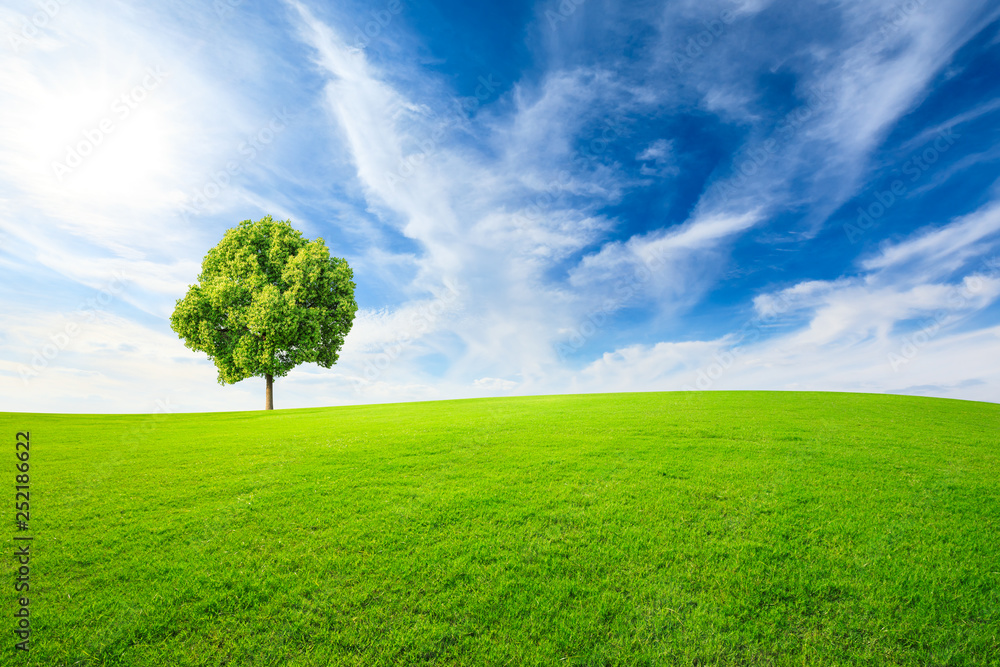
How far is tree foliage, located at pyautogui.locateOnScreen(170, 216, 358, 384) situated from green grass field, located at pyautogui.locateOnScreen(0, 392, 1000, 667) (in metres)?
21.4

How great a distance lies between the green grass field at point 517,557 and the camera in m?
5.49

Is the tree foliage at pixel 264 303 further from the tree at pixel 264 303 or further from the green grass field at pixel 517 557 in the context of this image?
the green grass field at pixel 517 557

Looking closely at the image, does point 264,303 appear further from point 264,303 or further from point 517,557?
point 517,557

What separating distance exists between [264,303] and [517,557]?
107 ft

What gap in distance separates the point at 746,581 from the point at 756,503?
3130 mm

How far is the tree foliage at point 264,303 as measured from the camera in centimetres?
3388

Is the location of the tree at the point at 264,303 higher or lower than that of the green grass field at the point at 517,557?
higher

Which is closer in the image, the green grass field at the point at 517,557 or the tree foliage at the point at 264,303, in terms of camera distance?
the green grass field at the point at 517,557

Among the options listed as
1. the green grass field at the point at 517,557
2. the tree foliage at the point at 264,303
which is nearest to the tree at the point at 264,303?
the tree foliage at the point at 264,303

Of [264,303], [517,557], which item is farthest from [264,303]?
[517,557]

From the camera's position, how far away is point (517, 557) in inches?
278

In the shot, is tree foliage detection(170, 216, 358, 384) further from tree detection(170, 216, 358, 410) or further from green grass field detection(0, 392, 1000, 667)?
green grass field detection(0, 392, 1000, 667)

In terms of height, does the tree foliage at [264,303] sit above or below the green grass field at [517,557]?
above

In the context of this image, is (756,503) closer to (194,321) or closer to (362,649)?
(362,649)
